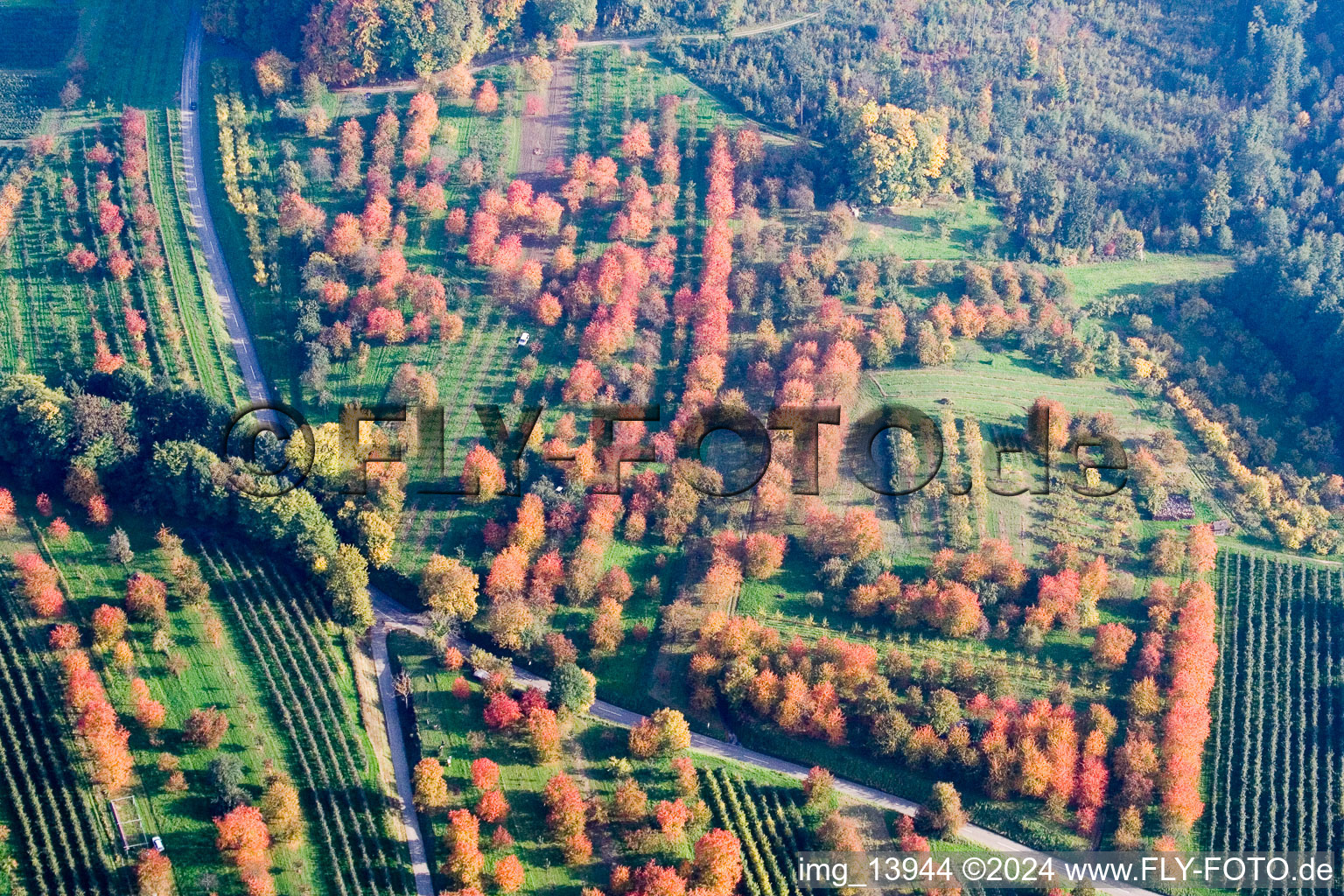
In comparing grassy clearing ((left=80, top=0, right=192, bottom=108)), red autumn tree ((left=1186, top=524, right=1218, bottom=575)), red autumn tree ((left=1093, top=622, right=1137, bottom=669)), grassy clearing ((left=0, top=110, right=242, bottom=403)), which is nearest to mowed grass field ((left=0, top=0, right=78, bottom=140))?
grassy clearing ((left=80, top=0, right=192, bottom=108))

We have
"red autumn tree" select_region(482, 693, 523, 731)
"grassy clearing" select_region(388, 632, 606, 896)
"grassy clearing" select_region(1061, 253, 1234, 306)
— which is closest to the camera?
"grassy clearing" select_region(388, 632, 606, 896)

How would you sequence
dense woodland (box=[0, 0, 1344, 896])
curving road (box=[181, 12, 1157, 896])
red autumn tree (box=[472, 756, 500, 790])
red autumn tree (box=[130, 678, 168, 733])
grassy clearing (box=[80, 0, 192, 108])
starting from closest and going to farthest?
curving road (box=[181, 12, 1157, 896]) → red autumn tree (box=[472, 756, 500, 790]) → red autumn tree (box=[130, 678, 168, 733]) → dense woodland (box=[0, 0, 1344, 896]) → grassy clearing (box=[80, 0, 192, 108])

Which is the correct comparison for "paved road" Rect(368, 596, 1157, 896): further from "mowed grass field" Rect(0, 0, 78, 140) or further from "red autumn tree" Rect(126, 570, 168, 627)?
"mowed grass field" Rect(0, 0, 78, 140)

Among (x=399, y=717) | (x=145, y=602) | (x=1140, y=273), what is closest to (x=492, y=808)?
(x=399, y=717)

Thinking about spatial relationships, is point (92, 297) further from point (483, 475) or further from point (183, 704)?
point (183, 704)

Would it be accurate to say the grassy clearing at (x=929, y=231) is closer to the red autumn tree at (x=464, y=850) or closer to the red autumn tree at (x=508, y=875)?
the red autumn tree at (x=464, y=850)
